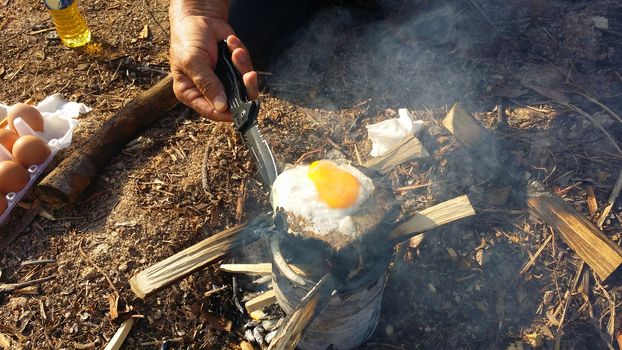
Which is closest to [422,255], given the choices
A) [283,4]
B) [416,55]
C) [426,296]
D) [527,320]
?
[426,296]

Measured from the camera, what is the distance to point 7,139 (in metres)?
3.89

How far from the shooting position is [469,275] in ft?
10.7

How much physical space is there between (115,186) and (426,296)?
264 centimetres

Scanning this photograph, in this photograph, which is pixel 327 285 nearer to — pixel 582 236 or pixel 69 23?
pixel 582 236

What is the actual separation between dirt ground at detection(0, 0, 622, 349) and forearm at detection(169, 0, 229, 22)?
1.05 m

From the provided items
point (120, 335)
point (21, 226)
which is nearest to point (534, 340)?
point (120, 335)

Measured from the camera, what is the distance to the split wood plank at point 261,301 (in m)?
3.12

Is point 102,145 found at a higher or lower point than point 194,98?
lower

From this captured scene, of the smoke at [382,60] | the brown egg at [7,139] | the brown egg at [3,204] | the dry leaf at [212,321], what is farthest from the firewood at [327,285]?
the brown egg at [7,139]

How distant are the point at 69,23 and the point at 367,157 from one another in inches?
134

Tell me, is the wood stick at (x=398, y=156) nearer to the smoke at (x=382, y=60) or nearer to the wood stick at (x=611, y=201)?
the smoke at (x=382, y=60)

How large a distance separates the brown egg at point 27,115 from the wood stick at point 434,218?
134 inches

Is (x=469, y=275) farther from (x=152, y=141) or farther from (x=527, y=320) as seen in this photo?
(x=152, y=141)

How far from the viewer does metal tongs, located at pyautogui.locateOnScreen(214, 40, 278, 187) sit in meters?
2.66
